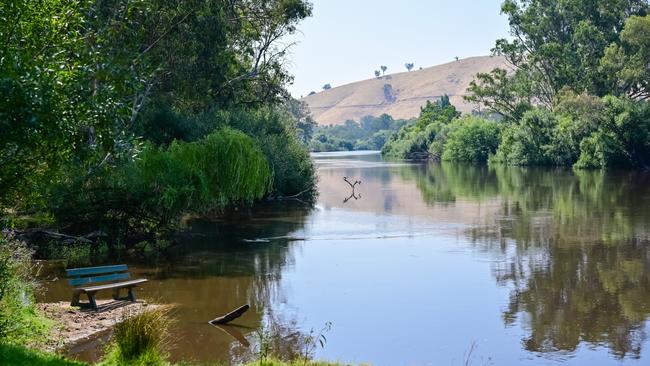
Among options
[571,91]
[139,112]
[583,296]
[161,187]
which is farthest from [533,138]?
[583,296]

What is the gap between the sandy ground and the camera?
13027 mm

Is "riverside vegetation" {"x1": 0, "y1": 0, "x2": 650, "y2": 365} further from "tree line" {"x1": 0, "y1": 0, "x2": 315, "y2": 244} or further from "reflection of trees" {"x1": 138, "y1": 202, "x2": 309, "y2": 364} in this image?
"reflection of trees" {"x1": 138, "y1": 202, "x2": 309, "y2": 364}

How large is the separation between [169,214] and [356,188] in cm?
3280

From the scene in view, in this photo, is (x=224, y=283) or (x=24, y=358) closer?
(x=24, y=358)

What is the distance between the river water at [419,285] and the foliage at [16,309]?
0.86 m

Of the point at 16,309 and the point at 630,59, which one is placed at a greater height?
the point at 630,59

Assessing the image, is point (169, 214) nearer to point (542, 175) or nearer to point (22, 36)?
point (22, 36)

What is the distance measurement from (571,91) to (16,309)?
231ft

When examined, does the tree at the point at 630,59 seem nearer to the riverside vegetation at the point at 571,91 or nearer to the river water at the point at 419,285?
the riverside vegetation at the point at 571,91

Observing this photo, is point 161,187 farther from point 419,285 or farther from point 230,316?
point 230,316

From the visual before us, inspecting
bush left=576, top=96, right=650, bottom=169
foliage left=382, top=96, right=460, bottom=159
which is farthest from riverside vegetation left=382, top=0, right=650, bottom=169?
foliage left=382, top=96, right=460, bottom=159

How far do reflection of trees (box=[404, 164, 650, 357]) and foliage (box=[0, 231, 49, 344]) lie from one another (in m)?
9.15

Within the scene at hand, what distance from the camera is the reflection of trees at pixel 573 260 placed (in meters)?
15.4

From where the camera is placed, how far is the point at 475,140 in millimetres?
101000
